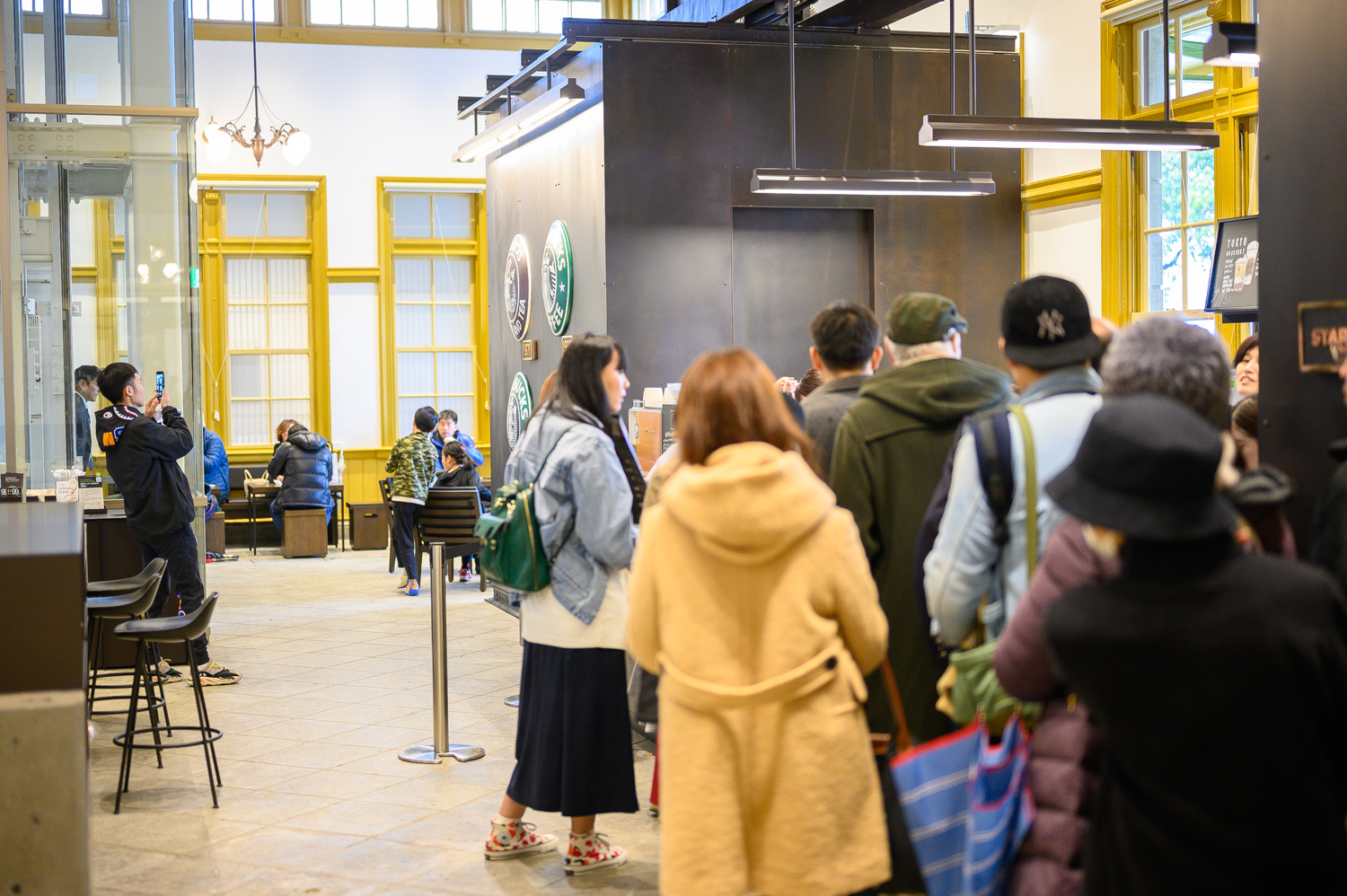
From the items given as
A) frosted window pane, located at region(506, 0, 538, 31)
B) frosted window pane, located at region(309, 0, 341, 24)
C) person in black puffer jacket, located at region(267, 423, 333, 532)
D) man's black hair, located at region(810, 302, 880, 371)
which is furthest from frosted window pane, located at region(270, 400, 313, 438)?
man's black hair, located at region(810, 302, 880, 371)

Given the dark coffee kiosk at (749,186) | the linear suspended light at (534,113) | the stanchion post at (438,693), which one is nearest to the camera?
the stanchion post at (438,693)

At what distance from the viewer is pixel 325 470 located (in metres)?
13.6

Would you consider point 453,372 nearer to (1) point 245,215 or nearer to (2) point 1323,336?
(1) point 245,215

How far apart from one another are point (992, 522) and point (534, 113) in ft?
19.3

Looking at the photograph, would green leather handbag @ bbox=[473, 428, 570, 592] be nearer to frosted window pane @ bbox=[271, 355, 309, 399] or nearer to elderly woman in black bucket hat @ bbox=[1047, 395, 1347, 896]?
elderly woman in black bucket hat @ bbox=[1047, 395, 1347, 896]

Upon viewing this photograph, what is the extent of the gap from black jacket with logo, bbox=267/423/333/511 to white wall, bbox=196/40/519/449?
6.19 ft

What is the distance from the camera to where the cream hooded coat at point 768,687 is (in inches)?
98.7

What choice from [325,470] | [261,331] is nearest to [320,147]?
[261,331]

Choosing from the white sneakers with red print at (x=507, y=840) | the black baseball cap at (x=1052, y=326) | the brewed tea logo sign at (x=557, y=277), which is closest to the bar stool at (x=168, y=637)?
the white sneakers with red print at (x=507, y=840)

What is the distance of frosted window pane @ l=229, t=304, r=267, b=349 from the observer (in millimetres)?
15328

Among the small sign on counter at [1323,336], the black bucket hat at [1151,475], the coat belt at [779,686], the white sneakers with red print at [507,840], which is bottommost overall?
the white sneakers with red print at [507,840]

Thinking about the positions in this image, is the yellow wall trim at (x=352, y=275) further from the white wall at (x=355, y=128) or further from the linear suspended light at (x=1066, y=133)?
the linear suspended light at (x=1066, y=133)

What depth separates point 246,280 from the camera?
15.3 metres

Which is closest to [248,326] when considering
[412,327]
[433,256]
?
[412,327]
